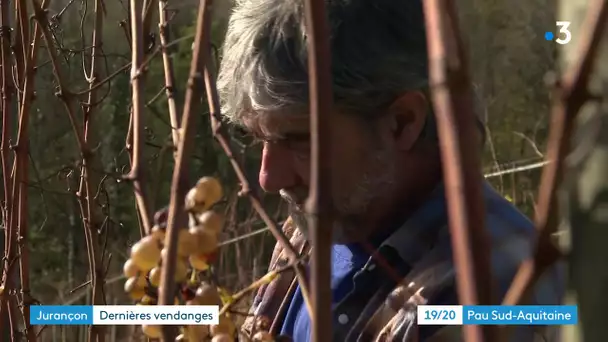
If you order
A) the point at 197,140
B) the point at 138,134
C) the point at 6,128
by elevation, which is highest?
the point at 197,140

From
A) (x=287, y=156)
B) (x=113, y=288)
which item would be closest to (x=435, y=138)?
(x=287, y=156)

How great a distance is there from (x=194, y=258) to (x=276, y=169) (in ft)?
1.24

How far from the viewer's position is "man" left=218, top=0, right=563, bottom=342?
2.67ft

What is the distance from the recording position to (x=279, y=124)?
834 mm

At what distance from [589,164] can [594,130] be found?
39mm

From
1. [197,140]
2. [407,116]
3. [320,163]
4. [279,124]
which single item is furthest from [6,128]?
[197,140]

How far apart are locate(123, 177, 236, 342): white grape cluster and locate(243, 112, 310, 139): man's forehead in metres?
0.34

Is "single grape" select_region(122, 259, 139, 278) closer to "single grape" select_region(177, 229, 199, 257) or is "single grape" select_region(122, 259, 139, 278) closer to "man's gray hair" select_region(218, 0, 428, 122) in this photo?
"single grape" select_region(177, 229, 199, 257)

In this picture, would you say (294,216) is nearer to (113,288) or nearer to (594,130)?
(594,130)

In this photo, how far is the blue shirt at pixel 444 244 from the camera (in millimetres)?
579

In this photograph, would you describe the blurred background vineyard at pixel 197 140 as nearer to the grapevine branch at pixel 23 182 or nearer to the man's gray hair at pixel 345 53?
the grapevine branch at pixel 23 182

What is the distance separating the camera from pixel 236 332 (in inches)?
20.5

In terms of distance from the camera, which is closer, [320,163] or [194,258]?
[320,163]

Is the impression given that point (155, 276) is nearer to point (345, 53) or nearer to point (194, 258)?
point (194, 258)
